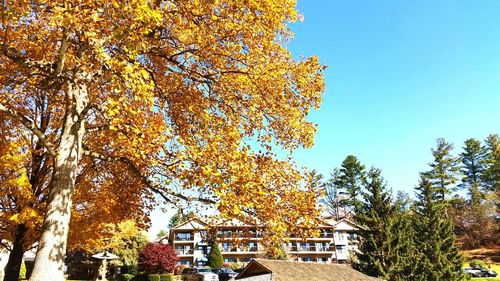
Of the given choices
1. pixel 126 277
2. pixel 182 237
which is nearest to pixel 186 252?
pixel 182 237

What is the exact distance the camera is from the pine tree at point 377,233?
3155 cm

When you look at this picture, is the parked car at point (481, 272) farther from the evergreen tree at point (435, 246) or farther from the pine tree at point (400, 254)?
the pine tree at point (400, 254)

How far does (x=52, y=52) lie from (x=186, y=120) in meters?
5.15

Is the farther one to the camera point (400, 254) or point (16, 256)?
point (400, 254)

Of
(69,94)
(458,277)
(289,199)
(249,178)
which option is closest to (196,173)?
(249,178)

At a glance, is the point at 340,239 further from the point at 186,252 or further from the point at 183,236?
the point at 183,236

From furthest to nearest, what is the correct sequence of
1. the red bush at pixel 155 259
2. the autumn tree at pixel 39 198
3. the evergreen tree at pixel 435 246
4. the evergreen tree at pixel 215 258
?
the evergreen tree at pixel 215 258
the red bush at pixel 155 259
the evergreen tree at pixel 435 246
the autumn tree at pixel 39 198

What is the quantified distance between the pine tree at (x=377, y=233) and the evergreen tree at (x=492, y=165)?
48.7 metres

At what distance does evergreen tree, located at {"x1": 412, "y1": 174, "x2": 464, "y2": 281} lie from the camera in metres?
34.9

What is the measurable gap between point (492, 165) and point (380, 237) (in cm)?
5820

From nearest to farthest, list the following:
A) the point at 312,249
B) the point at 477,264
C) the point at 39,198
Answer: the point at 39,198, the point at 477,264, the point at 312,249

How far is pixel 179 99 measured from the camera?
36.2 feet

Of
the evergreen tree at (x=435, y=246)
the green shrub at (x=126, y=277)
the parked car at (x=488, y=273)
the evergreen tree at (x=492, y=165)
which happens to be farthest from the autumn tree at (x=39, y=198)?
the evergreen tree at (x=492, y=165)

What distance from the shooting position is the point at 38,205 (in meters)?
11.8
